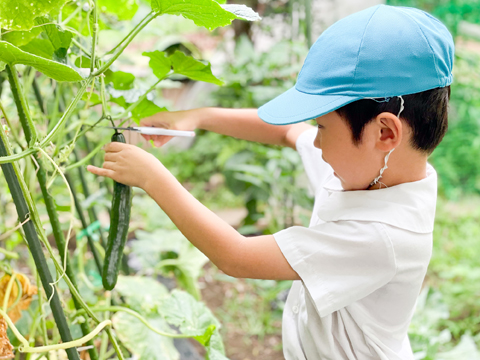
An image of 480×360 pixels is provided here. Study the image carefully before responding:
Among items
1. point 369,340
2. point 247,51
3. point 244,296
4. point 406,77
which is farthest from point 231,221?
point 406,77

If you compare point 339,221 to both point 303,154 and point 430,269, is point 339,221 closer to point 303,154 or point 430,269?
point 303,154

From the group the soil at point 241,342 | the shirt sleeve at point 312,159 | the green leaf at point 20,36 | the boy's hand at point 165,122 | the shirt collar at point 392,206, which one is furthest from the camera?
the soil at point 241,342

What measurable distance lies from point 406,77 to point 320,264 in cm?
31

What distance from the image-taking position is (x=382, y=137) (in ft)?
2.14

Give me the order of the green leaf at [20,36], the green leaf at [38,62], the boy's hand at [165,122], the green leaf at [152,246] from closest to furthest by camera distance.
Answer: the green leaf at [38,62], the green leaf at [20,36], the boy's hand at [165,122], the green leaf at [152,246]

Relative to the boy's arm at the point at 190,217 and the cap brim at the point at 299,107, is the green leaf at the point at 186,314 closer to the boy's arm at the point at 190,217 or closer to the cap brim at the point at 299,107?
the boy's arm at the point at 190,217

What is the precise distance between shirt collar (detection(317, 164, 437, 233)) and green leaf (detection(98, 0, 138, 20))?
0.51 metres

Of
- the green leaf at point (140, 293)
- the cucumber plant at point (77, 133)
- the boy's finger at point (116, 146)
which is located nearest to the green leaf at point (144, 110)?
the cucumber plant at point (77, 133)

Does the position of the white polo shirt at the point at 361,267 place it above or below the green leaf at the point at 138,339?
above

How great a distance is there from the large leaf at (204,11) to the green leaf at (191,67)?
0.12m

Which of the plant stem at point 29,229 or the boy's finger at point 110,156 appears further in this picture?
the boy's finger at point 110,156

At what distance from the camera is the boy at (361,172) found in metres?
0.62

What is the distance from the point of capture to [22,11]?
47 cm

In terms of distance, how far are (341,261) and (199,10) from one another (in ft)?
1.40
